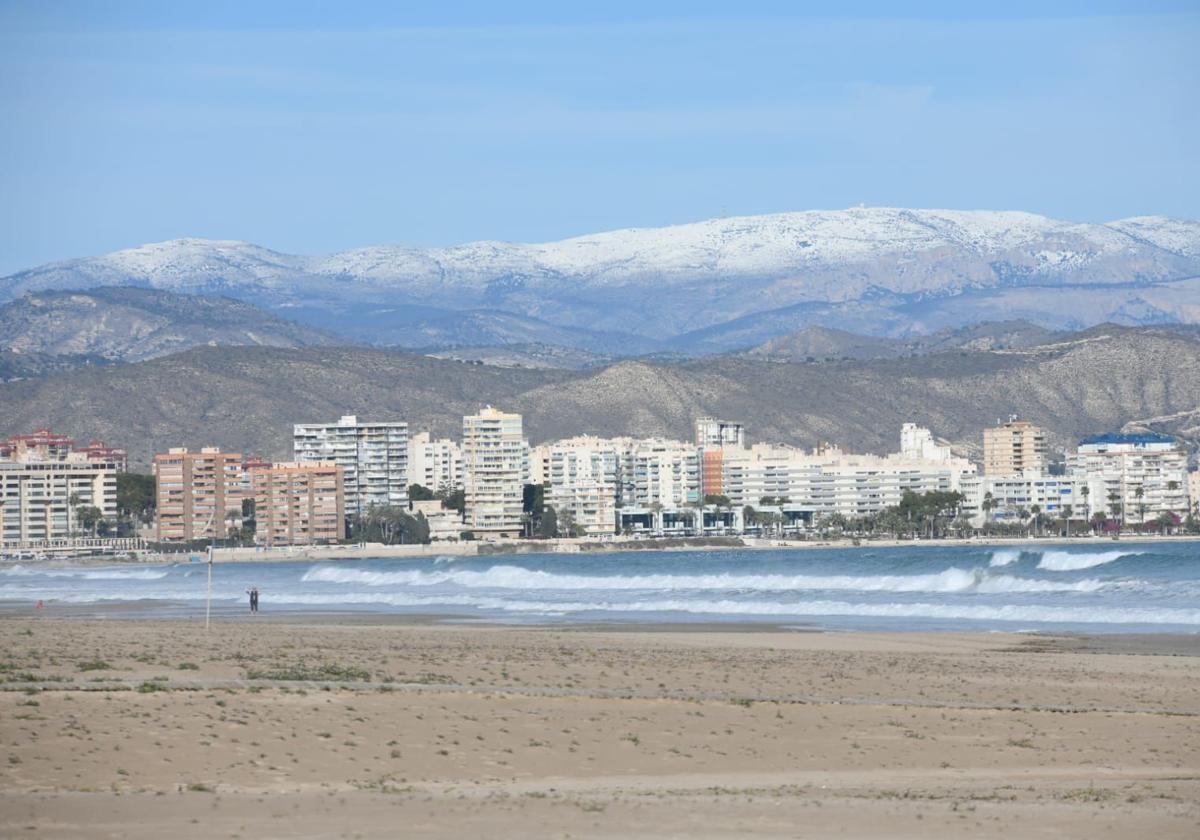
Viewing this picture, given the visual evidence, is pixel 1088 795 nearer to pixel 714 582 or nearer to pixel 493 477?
pixel 714 582

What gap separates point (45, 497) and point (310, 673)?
175 metres

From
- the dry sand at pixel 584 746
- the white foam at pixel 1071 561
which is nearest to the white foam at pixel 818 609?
the dry sand at pixel 584 746

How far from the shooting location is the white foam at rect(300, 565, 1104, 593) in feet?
218

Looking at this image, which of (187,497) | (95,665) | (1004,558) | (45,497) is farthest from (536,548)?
(95,665)

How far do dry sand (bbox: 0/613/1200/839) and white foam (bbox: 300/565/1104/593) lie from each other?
3386cm

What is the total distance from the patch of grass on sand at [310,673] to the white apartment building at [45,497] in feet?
552

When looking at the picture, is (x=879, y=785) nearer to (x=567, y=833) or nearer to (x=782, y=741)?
(x=782, y=741)

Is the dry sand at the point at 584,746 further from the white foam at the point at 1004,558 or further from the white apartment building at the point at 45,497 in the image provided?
the white apartment building at the point at 45,497

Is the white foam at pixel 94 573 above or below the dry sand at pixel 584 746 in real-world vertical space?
above

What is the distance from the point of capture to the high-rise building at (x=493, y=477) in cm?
18500

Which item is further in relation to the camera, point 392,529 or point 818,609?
point 392,529

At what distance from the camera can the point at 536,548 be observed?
170 meters

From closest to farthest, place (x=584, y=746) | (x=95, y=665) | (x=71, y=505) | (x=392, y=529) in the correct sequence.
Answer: (x=584, y=746), (x=95, y=665), (x=392, y=529), (x=71, y=505)

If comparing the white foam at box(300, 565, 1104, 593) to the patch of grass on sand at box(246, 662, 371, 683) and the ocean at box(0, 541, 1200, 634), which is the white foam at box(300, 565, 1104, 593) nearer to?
the ocean at box(0, 541, 1200, 634)
